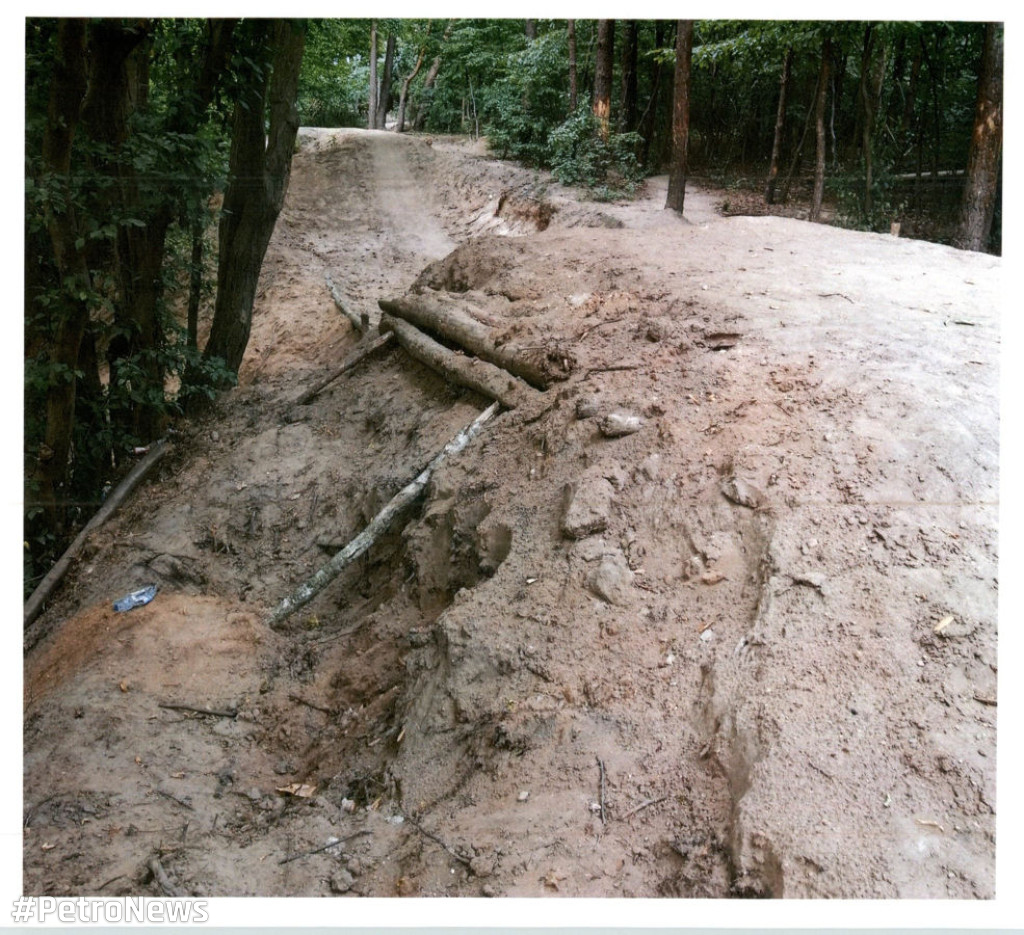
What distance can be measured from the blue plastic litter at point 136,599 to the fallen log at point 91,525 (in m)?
0.82

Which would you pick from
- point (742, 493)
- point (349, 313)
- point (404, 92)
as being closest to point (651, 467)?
point (742, 493)

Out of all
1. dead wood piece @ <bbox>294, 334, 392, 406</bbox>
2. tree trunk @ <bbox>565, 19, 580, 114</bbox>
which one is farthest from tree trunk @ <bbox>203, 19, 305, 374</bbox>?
tree trunk @ <bbox>565, 19, 580, 114</bbox>

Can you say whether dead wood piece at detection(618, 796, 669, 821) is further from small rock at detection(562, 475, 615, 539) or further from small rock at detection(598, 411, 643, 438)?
small rock at detection(598, 411, 643, 438)

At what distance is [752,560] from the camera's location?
Result: 3.47 meters

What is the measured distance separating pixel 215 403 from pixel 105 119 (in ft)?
8.55

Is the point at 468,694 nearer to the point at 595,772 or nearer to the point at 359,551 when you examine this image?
the point at 595,772

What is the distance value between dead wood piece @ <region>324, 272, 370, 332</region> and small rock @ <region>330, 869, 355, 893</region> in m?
6.02

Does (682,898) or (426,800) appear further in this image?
(426,800)

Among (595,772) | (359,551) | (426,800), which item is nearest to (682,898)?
(595,772)

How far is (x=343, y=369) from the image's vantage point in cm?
746

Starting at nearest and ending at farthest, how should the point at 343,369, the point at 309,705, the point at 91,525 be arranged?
the point at 309,705 → the point at 91,525 → the point at 343,369

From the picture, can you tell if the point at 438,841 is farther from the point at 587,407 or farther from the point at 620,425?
the point at 587,407

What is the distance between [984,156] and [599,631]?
8.28 m

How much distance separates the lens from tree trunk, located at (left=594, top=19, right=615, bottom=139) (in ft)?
40.5
